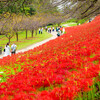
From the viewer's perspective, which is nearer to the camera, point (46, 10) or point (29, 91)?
point (29, 91)

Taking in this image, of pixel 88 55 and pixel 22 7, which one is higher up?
pixel 22 7

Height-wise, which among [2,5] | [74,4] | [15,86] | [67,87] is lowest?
[15,86]

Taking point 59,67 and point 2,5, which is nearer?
point 59,67

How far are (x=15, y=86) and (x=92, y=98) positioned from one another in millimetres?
2047

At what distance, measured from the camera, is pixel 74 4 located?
11.3 meters

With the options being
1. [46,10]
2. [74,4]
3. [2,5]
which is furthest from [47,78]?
[74,4]

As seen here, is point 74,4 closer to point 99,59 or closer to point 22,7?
point 22,7

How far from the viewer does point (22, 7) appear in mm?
6668

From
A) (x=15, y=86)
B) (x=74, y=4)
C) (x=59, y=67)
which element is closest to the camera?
(x=15, y=86)

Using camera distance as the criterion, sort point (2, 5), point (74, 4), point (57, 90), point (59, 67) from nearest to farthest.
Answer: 1. point (57, 90)
2. point (59, 67)
3. point (2, 5)
4. point (74, 4)

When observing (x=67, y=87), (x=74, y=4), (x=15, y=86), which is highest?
(x=74, y=4)

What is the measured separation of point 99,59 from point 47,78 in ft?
7.44

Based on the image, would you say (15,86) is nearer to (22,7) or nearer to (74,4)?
(22,7)

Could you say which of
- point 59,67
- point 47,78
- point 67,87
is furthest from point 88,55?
point 67,87
